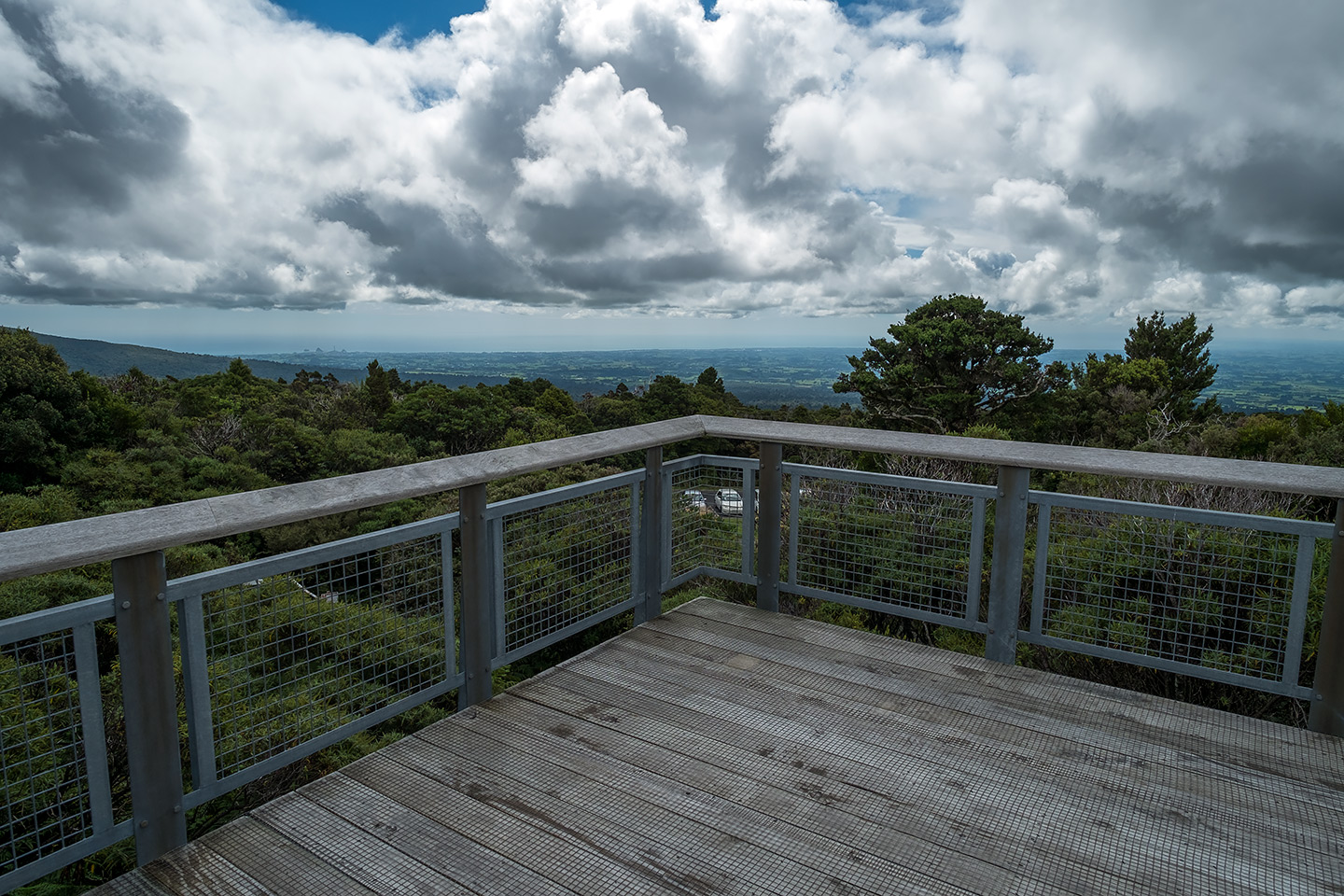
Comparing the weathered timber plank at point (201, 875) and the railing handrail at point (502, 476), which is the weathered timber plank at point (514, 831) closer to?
the weathered timber plank at point (201, 875)

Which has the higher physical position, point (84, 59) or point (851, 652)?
point (84, 59)

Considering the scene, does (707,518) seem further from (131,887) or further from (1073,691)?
(131,887)

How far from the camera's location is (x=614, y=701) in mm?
2885

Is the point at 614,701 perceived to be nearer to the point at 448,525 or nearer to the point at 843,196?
the point at 448,525

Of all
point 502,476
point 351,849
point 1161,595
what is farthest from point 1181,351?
point 351,849

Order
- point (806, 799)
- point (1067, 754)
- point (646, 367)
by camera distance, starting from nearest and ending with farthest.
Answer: point (806, 799) < point (1067, 754) < point (646, 367)

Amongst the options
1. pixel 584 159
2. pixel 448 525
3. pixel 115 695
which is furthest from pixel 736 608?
pixel 584 159

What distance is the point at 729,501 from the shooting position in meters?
3.92

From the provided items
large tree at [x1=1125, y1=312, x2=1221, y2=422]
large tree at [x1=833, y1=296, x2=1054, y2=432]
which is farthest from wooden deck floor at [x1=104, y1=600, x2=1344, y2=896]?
large tree at [x1=1125, y1=312, x2=1221, y2=422]

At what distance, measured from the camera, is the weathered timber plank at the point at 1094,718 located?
7.99 feet

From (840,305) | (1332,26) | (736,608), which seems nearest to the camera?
(736,608)

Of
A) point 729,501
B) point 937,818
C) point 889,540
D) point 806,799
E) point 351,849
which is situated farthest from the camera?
point 729,501

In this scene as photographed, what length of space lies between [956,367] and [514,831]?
28.3 m

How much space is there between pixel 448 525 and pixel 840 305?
142 feet
